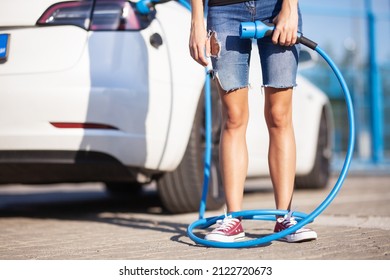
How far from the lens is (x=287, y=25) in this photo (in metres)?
2.97

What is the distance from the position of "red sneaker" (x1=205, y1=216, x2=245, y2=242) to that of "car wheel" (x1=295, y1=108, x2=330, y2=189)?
354cm

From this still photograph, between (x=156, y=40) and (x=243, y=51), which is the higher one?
(x=156, y=40)

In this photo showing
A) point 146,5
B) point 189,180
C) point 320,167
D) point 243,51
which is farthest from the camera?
point 320,167

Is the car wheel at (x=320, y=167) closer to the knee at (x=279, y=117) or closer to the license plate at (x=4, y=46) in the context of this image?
the knee at (x=279, y=117)

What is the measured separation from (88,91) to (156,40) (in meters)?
0.53

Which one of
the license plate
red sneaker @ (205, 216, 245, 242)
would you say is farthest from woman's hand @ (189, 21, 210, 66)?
the license plate

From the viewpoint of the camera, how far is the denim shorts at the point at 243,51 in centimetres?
311

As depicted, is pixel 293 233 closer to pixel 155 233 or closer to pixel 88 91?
pixel 155 233

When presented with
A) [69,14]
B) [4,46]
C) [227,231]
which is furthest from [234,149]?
[4,46]

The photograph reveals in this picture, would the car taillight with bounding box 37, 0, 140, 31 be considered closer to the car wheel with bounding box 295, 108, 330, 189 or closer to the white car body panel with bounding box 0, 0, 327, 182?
the white car body panel with bounding box 0, 0, 327, 182

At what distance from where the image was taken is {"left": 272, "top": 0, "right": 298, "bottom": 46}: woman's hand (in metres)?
2.97

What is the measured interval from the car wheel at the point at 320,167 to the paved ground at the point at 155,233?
67cm
